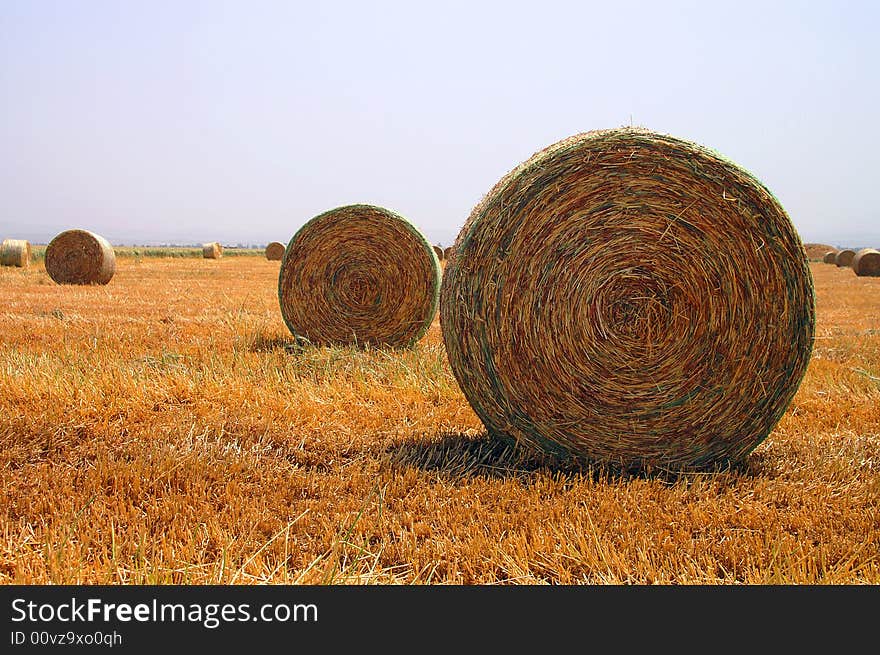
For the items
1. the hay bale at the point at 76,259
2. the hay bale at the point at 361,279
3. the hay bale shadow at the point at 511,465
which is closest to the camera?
the hay bale shadow at the point at 511,465

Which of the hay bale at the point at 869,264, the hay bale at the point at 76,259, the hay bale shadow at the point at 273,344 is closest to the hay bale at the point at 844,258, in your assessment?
the hay bale at the point at 869,264

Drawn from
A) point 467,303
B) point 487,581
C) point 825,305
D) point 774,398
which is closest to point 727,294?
point 774,398

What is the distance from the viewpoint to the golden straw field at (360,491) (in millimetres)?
3133

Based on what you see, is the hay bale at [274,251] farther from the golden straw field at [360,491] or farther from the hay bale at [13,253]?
the golden straw field at [360,491]

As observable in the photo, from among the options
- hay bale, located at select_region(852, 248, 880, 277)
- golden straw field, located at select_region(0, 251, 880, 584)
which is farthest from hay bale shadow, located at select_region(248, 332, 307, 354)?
hay bale, located at select_region(852, 248, 880, 277)

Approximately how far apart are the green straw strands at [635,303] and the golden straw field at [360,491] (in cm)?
33

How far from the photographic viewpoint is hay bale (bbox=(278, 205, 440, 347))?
8.56 metres

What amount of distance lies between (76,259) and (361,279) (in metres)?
12.0

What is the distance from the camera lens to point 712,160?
14.5ft

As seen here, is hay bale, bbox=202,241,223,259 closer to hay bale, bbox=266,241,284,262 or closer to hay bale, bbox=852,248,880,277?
hay bale, bbox=266,241,284,262

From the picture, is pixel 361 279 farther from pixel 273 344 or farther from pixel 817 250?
pixel 817 250

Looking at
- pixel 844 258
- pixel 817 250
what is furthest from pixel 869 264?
pixel 817 250

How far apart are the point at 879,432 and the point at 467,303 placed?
311cm

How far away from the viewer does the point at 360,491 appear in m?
3.94
